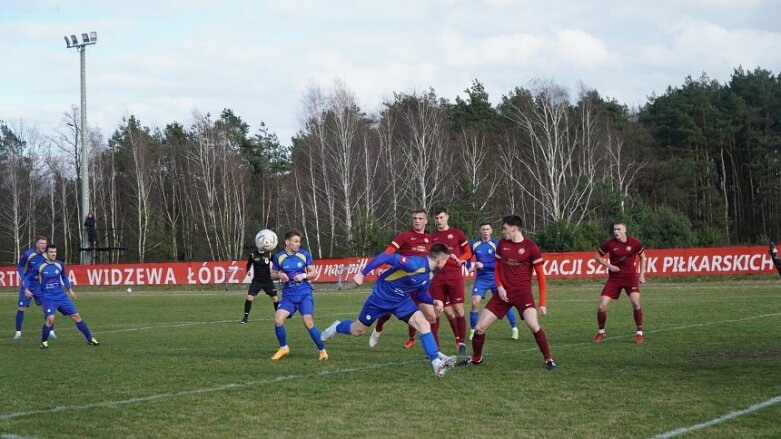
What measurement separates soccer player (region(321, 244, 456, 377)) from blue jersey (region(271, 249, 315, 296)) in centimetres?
131

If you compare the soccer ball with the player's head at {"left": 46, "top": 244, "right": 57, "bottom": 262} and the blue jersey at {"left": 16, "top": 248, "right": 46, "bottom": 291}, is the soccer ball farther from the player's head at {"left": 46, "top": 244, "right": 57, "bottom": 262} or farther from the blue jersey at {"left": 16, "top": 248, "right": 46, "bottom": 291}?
the blue jersey at {"left": 16, "top": 248, "right": 46, "bottom": 291}

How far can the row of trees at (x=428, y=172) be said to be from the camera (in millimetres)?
63625

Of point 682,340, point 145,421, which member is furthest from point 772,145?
point 145,421

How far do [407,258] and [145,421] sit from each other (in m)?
Answer: 4.50

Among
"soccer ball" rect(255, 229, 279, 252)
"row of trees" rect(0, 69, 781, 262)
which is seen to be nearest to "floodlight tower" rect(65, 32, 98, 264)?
"row of trees" rect(0, 69, 781, 262)

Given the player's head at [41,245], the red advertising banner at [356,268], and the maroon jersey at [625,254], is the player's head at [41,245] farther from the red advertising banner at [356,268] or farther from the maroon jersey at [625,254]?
the red advertising banner at [356,268]

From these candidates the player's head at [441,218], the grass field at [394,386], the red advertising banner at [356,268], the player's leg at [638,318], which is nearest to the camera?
the grass field at [394,386]

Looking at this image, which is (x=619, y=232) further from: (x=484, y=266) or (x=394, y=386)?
(x=394, y=386)

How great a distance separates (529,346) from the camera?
15.1 meters

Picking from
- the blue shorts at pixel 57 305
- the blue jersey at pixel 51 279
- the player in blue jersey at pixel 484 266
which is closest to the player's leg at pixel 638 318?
the player in blue jersey at pixel 484 266

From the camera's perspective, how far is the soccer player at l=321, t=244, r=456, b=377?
11547mm

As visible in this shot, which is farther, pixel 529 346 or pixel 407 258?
pixel 529 346

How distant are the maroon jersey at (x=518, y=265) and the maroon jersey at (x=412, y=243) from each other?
2.31m

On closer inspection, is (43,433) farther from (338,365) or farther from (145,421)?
(338,365)
